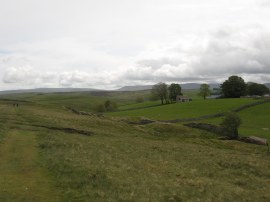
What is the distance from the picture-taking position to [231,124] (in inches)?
2709

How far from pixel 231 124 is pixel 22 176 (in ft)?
187

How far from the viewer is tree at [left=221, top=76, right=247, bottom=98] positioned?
16538 centimetres

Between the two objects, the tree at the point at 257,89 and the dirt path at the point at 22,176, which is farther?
the tree at the point at 257,89

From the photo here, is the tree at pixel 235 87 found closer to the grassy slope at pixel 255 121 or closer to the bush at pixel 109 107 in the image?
the grassy slope at pixel 255 121

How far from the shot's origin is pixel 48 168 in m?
22.1

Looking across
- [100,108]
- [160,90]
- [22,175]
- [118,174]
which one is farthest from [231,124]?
[100,108]

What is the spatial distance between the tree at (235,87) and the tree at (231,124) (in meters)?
101

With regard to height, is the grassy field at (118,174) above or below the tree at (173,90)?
below

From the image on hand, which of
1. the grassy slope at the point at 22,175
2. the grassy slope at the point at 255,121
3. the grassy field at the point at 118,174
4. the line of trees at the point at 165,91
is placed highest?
the line of trees at the point at 165,91

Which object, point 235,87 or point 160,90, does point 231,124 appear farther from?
point 235,87

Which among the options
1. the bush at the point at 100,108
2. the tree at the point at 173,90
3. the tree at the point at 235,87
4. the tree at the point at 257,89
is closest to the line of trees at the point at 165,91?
the tree at the point at 173,90

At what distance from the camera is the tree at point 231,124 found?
68.6m

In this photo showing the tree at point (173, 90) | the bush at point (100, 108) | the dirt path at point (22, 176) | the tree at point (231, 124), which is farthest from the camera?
the tree at point (173, 90)

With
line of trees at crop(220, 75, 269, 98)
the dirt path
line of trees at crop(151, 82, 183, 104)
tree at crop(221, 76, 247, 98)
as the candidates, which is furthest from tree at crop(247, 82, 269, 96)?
the dirt path
